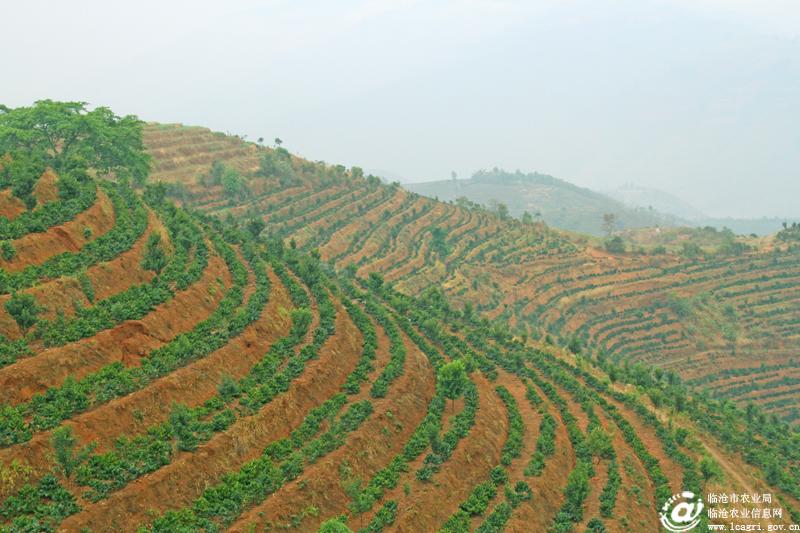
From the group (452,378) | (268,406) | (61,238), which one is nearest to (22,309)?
(61,238)

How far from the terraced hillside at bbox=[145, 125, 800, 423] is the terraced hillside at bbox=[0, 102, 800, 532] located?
3137 centimetres

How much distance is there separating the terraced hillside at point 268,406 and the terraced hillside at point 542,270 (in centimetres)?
3137

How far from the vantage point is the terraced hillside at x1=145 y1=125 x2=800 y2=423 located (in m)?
87.7

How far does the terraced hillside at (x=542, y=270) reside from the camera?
87688 mm

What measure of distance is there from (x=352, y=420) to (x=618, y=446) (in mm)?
20741

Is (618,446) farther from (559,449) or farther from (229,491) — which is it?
(229,491)

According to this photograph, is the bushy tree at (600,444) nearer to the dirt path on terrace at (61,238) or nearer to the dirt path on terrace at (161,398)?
the dirt path on terrace at (161,398)

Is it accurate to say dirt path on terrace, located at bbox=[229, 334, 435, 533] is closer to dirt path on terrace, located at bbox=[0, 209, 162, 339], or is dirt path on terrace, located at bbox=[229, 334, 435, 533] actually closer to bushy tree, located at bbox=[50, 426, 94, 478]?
bushy tree, located at bbox=[50, 426, 94, 478]

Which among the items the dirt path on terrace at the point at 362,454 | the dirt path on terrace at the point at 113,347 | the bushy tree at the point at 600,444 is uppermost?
the dirt path on terrace at the point at 113,347

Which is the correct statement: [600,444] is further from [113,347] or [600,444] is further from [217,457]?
[113,347]

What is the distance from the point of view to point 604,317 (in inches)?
3725

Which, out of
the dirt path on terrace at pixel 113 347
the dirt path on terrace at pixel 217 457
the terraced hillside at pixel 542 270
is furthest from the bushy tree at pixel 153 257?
the terraced hillside at pixel 542 270

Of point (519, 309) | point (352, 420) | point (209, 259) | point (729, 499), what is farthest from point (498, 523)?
point (519, 309)

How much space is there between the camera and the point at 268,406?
1245 inches
